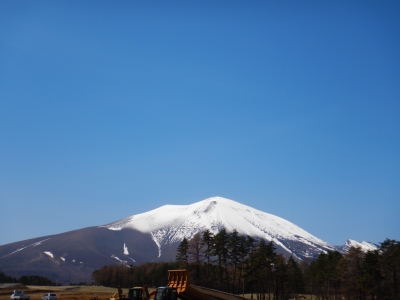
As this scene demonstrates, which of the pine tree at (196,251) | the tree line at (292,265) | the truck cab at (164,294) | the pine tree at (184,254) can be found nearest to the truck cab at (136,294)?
the truck cab at (164,294)

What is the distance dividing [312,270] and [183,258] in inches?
1138

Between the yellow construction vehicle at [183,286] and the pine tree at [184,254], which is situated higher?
the pine tree at [184,254]

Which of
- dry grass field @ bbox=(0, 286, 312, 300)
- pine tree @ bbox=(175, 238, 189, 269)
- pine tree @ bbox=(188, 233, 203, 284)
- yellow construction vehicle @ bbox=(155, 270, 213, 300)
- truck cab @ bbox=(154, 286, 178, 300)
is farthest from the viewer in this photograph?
pine tree @ bbox=(175, 238, 189, 269)

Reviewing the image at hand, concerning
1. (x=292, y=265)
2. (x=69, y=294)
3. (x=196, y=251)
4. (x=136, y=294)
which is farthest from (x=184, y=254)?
(x=136, y=294)

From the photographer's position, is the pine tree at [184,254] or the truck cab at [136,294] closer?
the truck cab at [136,294]

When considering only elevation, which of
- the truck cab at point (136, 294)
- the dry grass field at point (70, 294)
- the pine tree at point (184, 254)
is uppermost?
the pine tree at point (184, 254)

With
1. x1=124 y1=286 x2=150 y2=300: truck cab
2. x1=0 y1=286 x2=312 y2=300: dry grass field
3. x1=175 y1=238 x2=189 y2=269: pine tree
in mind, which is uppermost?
x1=175 y1=238 x2=189 y2=269: pine tree

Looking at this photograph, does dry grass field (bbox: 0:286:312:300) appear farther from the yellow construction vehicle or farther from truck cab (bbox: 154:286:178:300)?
truck cab (bbox: 154:286:178:300)

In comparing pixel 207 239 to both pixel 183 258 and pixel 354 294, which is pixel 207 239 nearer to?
pixel 183 258

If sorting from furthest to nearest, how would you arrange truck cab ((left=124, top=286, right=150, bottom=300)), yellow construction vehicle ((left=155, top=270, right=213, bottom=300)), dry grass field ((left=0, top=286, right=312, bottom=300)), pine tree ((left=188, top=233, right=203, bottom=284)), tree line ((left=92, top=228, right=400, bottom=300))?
pine tree ((left=188, top=233, right=203, bottom=284))
dry grass field ((left=0, top=286, right=312, bottom=300))
tree line ((left=92, top=228, right=400, bottom=300))
yellow construction vehicle ((left=155, top=270, right=213, bottom=300))
truck cab ((left=124, top=286, right=150, bottom=300))

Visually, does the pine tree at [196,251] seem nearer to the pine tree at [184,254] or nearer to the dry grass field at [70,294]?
the pine tree at [184,254]

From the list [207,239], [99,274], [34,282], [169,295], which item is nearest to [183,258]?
[207,239]

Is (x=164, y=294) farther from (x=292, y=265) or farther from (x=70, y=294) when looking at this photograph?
(x=292, y=265)

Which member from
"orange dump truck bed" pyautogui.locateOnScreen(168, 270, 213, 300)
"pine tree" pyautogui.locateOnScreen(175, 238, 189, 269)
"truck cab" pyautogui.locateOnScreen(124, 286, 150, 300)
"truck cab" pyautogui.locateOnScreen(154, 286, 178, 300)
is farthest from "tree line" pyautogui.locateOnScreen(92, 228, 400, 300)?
"truck cab" pyautogui.locateOnScreen(124, 286, 150, 300)
